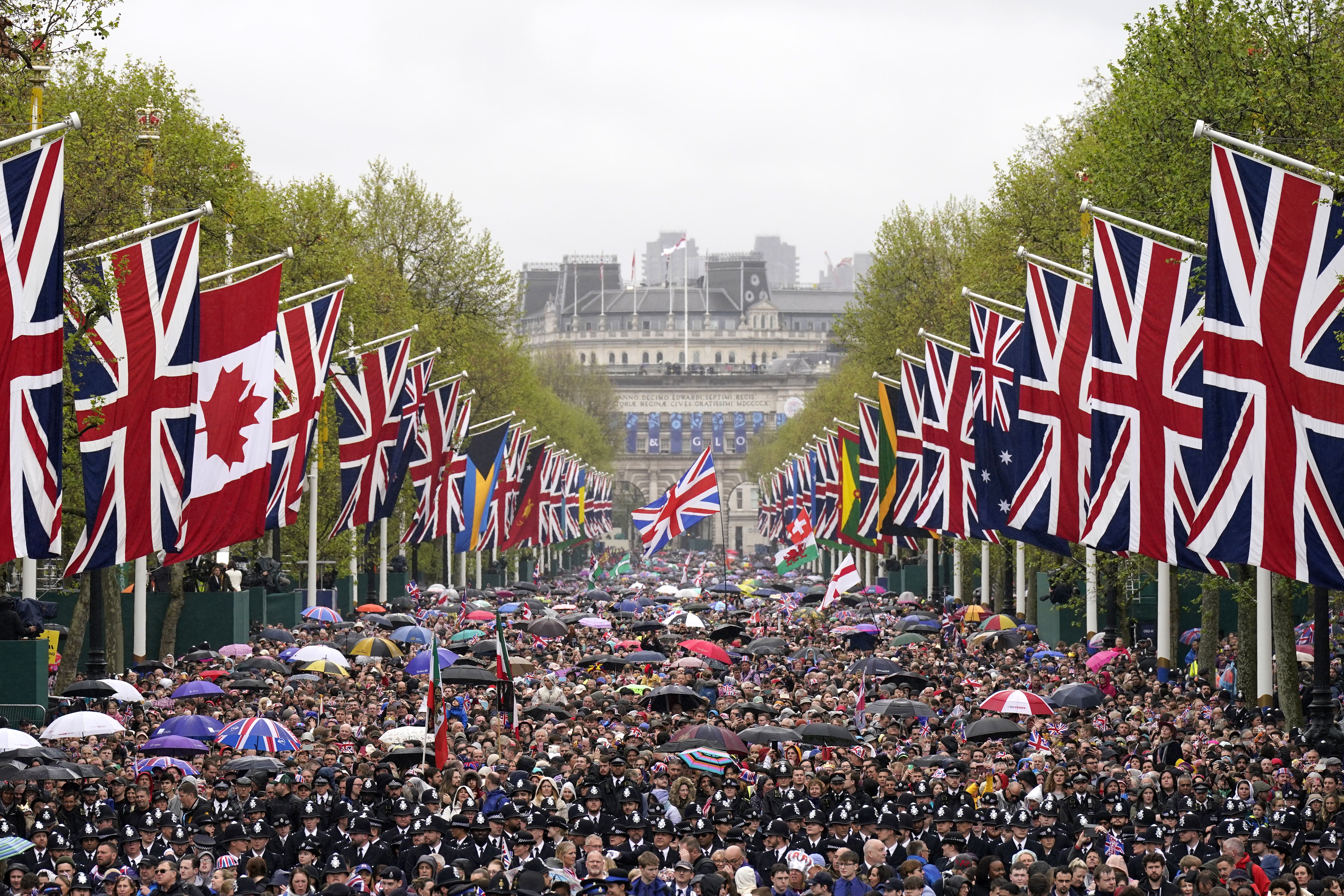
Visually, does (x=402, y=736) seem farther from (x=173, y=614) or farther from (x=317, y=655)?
(x=173, y=614)

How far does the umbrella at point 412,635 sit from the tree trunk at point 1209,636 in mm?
13039

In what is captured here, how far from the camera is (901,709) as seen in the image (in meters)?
26.5

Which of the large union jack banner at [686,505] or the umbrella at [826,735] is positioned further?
the large union jack banner at [686,505]

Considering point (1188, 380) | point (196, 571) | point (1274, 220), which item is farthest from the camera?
point (196, 571)

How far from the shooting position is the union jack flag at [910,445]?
126 ft

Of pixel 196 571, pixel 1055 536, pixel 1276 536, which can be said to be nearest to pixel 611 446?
pixel 196 571

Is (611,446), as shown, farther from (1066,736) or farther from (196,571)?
(1066,736)

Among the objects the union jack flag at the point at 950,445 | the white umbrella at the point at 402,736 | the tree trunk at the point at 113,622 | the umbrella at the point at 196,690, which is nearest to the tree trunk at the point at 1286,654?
the union jack flag at the point at 950,445

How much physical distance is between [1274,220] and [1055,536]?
10.5 metres

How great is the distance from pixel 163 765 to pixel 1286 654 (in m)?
15.2

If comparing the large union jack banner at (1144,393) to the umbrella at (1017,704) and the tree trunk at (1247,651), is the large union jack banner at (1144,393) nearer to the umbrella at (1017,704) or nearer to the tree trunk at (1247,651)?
the umbrella at (1017,704)

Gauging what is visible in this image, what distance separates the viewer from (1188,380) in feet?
68.9

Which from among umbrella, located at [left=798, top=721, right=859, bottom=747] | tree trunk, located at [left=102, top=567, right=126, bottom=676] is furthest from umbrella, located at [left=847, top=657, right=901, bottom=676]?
tree trunk, located at [left=102, top=567, right=126, bottom=676]

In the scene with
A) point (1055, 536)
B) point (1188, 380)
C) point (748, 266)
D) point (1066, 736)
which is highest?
point (748, 266)
